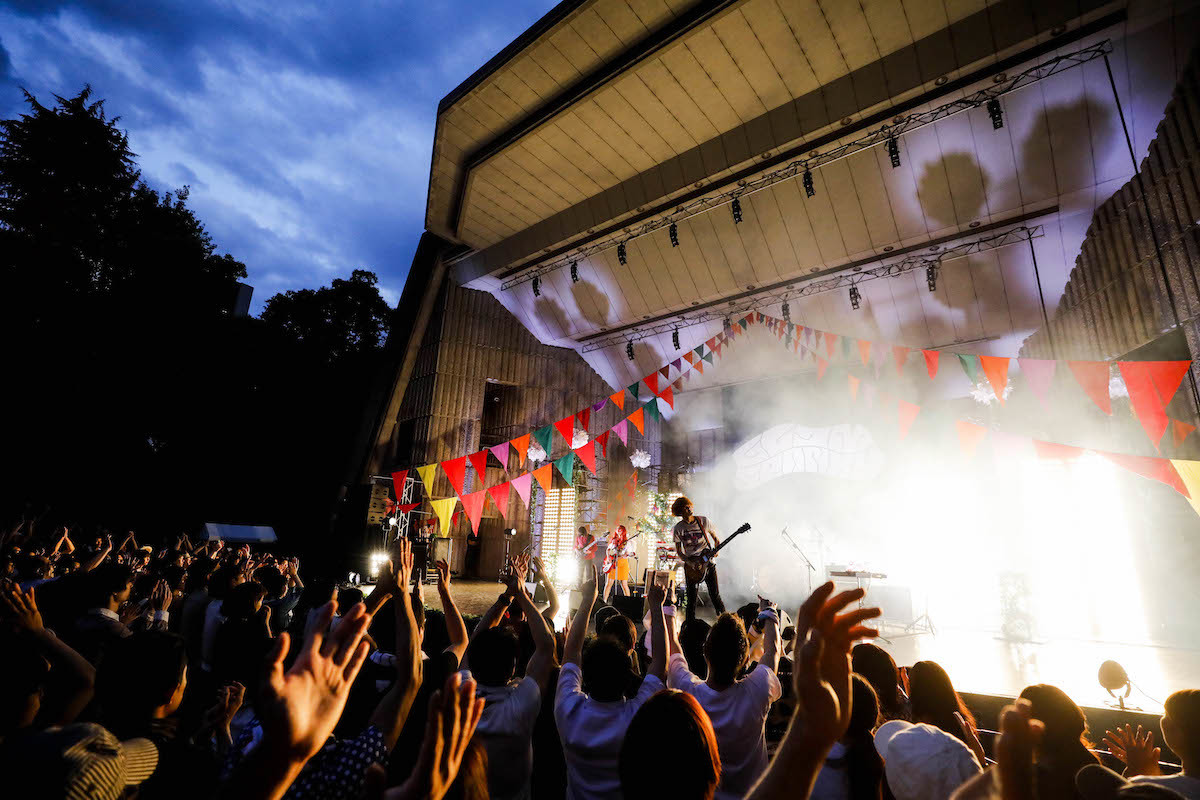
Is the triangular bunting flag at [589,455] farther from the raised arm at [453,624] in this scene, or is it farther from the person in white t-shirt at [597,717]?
the person in white t-shirt at [597,717]

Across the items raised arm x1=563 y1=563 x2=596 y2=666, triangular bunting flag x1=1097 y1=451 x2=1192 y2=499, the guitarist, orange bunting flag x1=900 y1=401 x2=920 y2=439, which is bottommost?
raised arm x1=563 y1=563 x2=596 y2=666

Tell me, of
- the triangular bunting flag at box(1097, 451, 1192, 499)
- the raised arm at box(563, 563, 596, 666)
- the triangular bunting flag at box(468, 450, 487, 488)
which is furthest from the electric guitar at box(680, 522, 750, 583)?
the triangular bunting flag at box(468, 450, 487, 488)

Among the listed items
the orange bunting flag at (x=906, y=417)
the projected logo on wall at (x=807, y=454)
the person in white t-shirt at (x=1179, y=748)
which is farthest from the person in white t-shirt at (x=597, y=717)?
the projected logo on wall at (x=807, y=454)

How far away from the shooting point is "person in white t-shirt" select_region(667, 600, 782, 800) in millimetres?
1804

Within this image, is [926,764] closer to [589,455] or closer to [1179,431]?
[1179,431]

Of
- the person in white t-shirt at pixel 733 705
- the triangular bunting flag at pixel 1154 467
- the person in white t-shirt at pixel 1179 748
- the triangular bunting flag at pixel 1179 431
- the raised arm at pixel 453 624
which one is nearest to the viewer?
the person in white t-shirt at pixel 1179 748

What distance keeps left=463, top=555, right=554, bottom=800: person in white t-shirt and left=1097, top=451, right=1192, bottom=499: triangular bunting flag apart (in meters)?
5.78

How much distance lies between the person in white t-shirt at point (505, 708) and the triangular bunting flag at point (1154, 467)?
5.78 m

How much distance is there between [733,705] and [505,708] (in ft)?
2.70

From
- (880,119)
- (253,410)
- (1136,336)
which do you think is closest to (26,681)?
(1136,336)

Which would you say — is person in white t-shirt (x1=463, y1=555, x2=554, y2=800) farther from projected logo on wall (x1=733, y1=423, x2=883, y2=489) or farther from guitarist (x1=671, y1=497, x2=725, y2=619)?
projected logo on wall (x1=733, y1=423, x2=883, y2=489)

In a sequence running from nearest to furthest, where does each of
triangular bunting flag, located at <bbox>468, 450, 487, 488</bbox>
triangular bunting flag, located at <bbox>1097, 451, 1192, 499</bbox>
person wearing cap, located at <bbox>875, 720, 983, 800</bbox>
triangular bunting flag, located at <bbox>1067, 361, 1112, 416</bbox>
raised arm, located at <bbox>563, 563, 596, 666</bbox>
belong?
person wearing cap, located at <bbox>875, 720, 983, 800</bbox> < raised arm, located at <bbox>563, 563, 596, 666</bbox> < triangular bunting flag, located at <bbox>1097, 451, 1192, 499</bbox> < triangular bunting flag, located at <bbox>1067, 361, 1112, 416</bbox> < triangular bunting flag, located at <bbox>468, 450, 487, 488</bbox>

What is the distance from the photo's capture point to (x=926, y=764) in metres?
1.50

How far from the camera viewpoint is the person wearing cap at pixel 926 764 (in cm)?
146
